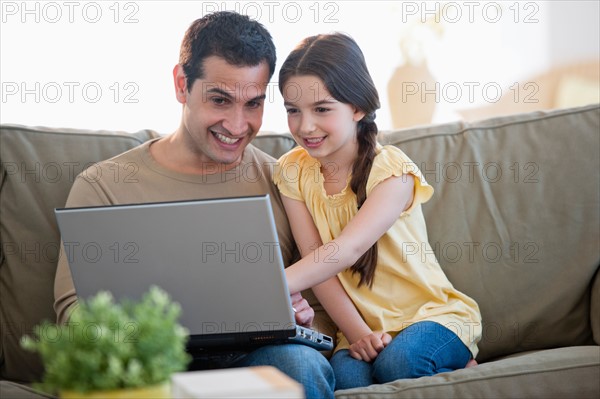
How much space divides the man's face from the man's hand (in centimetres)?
38

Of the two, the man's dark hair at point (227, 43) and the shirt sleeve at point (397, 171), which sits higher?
the man's dark hair at point (227, 43)

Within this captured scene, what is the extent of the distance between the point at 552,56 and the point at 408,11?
0.60m

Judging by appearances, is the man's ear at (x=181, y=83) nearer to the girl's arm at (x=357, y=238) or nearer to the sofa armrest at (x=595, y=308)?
the girl's arm at (x=357, y=238)

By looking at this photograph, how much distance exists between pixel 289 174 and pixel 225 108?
22 centimetres

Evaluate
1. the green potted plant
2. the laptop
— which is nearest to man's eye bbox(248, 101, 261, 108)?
the laptop

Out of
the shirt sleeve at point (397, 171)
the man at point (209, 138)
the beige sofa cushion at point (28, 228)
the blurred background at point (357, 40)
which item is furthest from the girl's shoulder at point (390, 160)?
the blurred background at point (357, 40)

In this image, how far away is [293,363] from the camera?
148cm

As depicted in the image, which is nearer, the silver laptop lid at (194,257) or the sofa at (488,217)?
the silver laptop lid at (194,257)

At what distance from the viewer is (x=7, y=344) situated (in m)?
1.84

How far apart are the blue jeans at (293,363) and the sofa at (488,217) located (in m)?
0.36

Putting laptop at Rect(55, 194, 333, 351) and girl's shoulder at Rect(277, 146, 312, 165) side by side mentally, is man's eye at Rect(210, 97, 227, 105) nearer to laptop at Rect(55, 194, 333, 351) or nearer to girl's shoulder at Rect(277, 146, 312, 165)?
girl's shoulder at Rect(277, 146, 312, 165)

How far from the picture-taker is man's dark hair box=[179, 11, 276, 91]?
186cm

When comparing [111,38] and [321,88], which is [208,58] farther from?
[111,38]

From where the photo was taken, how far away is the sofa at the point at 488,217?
1867 mm
